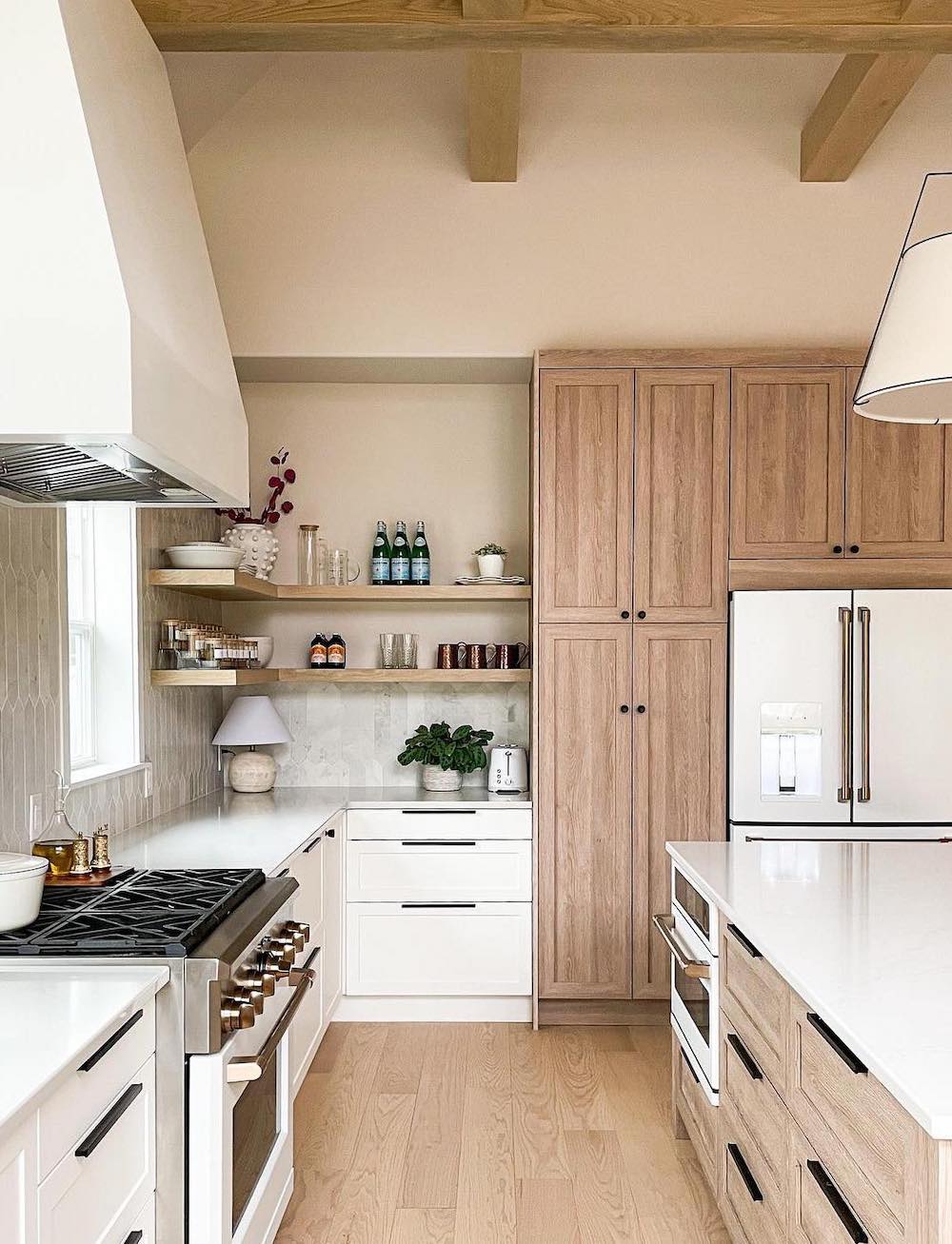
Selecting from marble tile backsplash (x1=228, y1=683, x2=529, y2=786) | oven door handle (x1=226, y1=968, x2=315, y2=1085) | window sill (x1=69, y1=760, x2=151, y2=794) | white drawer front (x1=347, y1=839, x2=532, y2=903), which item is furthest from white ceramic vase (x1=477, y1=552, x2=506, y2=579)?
oven door handle (x1=226, y1=968, x2=315, y2=1085)

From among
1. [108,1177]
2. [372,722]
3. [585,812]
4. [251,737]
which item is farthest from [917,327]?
[372,722]

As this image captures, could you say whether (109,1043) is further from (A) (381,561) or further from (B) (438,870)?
(A) (381,561)

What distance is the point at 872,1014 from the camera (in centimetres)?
168

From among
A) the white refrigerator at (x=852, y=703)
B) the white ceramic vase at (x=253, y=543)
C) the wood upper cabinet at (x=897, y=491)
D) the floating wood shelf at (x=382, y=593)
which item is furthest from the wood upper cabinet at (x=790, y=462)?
the white ceramic vase at (x=253, y=543)

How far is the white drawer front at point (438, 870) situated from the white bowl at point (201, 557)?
3.83ft

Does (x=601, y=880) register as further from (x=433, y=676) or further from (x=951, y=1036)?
(x=951, y=1036)

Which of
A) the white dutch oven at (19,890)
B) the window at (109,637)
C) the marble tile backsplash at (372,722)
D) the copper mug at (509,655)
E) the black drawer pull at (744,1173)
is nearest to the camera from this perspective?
the white dutch oven at (19,890)

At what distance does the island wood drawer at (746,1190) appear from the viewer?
2.11m

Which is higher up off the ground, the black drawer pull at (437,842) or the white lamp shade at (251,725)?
the white lamp shade at (251,725)

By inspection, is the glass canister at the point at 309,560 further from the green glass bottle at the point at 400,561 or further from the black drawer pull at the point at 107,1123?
the black drawer pull at the point at 107,1123

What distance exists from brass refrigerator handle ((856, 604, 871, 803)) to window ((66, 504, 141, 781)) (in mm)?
2502

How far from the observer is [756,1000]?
2316 millimetres

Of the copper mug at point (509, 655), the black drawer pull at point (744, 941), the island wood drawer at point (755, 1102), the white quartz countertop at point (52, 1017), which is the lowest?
the island wood drawer at point (755, 1102)

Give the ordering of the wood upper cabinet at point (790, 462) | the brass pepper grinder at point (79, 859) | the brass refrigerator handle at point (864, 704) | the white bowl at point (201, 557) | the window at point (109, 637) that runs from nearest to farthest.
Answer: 1. the brass pepper grinder at point (79, 859)
2. the window at point (109, 637)
3. the white bowl at point (201, 557)
4. the brass refrigerator handle at point (864, 704)
5. the wood upper cabinet at point (790, 462)
